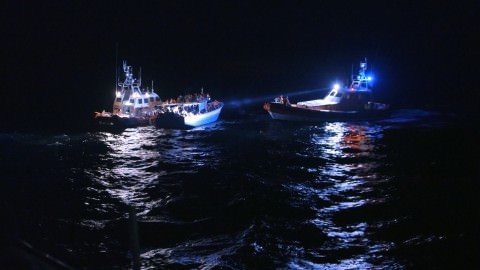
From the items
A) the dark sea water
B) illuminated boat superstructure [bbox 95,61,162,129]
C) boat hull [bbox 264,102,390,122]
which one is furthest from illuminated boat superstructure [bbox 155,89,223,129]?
boat hull [bbox 264,102,390,122]

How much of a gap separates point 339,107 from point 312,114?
12.4 ft

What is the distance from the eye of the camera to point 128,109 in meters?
35.3

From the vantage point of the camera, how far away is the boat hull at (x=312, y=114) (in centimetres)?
3616

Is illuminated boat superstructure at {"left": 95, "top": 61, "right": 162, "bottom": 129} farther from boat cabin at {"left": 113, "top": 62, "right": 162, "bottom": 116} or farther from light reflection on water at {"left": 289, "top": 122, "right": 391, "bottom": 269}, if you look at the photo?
light reflection on water at {"left": 289, "top": 122, "right": 391, "bottom": 269}

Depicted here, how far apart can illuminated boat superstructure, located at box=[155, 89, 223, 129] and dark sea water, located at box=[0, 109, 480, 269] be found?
12.8 feet

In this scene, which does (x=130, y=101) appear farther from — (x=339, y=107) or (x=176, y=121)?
(x=339, y=107)

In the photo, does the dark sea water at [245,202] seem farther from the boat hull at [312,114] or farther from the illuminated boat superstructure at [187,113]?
the boat hull at [312,114]

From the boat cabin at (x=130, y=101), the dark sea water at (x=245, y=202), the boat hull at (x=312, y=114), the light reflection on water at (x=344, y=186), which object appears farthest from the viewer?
the boat hull at (x=312, y=114)

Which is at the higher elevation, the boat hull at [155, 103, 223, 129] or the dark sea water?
the boat hull at [155, 103, 223, 129]

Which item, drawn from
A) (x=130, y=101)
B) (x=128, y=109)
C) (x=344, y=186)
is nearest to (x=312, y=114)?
(x=130, y=101)

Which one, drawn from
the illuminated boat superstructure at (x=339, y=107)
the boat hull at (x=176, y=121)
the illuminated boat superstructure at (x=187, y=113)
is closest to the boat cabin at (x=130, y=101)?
the illuminated boat superstructure at (x=187, y=113)

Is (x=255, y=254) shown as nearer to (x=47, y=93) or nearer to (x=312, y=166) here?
(x=312, y=166)

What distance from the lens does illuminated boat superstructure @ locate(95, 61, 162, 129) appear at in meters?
33.3

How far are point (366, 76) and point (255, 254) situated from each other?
30833 mm
